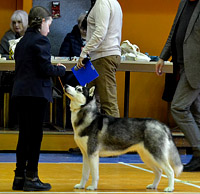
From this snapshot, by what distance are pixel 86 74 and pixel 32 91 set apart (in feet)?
4.26

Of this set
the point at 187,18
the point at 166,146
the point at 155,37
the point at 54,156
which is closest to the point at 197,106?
the point at 187,18

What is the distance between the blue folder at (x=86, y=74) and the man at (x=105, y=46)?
0.46 metres

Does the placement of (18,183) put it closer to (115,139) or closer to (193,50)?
(115,139)

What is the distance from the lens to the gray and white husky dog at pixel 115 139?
153 inches

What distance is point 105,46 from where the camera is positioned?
5.69 meters

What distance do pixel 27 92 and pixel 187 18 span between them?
80.3 inches

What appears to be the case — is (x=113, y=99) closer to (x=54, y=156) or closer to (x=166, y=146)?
(x=54, y=156)

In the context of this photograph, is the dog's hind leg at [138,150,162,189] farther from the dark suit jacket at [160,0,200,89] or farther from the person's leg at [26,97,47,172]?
the dark suit jacket at [160,0,200,89]

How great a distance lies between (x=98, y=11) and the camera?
18.3 feet

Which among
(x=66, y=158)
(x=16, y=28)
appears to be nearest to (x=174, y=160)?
(x=66, y=158)

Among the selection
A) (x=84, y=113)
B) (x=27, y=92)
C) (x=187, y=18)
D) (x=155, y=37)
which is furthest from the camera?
(x=155, y=37)

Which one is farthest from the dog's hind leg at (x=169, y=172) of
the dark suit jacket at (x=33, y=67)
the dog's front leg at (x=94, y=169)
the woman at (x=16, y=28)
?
the woman at (x=16, y=28)

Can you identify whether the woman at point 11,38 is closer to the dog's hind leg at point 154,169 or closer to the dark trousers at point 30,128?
the dark trousers at point 30,128

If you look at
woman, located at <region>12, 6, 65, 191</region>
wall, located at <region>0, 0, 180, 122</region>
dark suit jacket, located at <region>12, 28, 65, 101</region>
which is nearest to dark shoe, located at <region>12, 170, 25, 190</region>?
woman, located at <region>12, 6, 65, 191</region>
